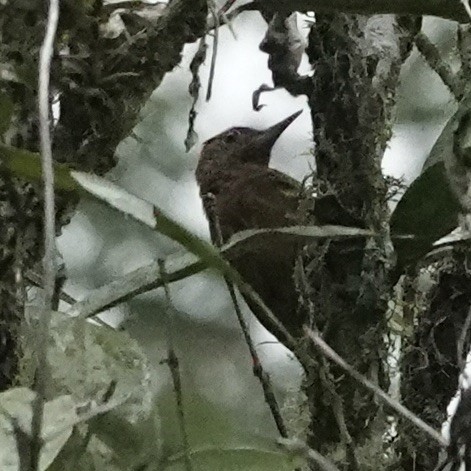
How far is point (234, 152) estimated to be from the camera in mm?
1718

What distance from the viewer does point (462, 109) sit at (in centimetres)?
69

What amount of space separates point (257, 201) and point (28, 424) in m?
0.88

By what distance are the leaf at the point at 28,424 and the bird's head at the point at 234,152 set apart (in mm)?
1033

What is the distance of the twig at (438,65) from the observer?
1053 mm

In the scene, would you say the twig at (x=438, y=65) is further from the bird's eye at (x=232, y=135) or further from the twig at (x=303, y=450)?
the bird's eye at (x=232, y=135)

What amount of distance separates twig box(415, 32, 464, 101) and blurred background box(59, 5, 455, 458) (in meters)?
0.10

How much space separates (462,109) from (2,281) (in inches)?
13.3

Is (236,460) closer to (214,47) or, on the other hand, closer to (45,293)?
(45,293)

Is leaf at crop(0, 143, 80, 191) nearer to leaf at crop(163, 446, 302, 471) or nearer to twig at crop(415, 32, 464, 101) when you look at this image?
leaf at crop(163, 446, 302, 471)

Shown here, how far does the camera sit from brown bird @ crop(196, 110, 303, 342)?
3.81ft

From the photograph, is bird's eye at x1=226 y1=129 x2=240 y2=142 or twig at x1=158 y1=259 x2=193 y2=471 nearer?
twig at x1=158 y1=259 x2=193 y2=471

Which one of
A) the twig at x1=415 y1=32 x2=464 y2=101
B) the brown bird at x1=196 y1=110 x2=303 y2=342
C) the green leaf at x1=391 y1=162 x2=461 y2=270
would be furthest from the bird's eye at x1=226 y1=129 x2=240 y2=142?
the green leaf at x1=391 y1=162 x2=461 y2=270

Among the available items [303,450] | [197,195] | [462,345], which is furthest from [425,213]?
[197,195]

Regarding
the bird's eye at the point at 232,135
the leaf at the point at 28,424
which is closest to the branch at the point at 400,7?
the leaf at the point at 28,424
